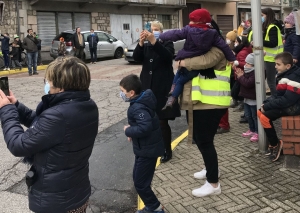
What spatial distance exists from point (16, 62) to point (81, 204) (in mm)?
15265

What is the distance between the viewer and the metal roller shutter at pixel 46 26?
21.1 m

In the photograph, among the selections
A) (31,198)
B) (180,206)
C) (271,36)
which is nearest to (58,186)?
(31,198)

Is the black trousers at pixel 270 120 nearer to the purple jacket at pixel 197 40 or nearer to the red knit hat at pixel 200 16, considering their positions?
the purple jacket at pixel 197 40

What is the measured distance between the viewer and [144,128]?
3211 millimetres

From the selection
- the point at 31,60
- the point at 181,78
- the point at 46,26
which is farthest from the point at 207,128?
the point at 46,26

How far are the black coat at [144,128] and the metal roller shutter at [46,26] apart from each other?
753 inches

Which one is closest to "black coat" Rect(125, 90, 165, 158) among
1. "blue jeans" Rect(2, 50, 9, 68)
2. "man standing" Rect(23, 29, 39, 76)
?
"man standing" Rect(23, 29, 39, 76)

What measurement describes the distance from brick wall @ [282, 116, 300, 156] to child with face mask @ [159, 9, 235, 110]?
1.32 meters

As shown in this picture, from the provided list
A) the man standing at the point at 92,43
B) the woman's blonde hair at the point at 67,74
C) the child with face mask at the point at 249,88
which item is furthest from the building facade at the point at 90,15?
the woman's blonde hair at the point at 67,74

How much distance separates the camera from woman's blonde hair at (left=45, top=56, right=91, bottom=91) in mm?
2340

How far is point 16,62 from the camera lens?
1647 cm

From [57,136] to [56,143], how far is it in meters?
0.05

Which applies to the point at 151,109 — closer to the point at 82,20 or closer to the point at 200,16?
the point at 200,16

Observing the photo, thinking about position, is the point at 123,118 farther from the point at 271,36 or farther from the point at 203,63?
the point at 203,63
